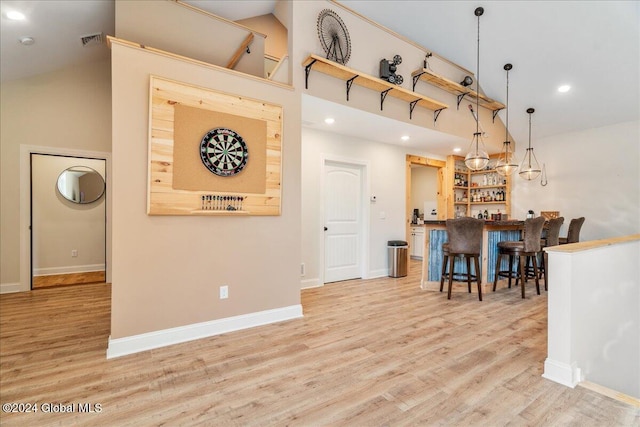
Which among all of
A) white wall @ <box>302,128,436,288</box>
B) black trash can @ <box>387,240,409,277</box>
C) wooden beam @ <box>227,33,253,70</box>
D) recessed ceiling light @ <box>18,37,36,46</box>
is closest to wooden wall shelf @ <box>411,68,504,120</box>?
white wall @ <box>302,128,436,288</box>

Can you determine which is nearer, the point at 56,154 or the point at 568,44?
the point at 568,44

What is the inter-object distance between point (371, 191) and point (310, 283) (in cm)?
196

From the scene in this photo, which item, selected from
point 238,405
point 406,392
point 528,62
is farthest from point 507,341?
point 528,62

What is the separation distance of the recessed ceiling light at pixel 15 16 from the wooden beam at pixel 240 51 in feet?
6.62

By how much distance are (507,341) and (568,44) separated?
414 cm

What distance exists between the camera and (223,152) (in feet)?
9.13

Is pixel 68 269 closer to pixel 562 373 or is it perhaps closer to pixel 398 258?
pixel 398 258

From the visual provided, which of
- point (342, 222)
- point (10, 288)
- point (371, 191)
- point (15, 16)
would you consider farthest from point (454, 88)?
point (10, 288)

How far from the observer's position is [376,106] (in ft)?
12.7

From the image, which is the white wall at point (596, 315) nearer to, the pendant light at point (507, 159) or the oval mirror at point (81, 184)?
the pendant light at point (507, 159)

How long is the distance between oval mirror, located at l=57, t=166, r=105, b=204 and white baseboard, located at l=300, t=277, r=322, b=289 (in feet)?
13.6

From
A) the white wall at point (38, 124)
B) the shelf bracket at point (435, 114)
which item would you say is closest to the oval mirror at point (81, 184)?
the white wall at point (38, 124)

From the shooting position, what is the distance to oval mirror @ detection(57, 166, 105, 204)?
5.28m

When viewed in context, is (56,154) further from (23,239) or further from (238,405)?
(238,405)
